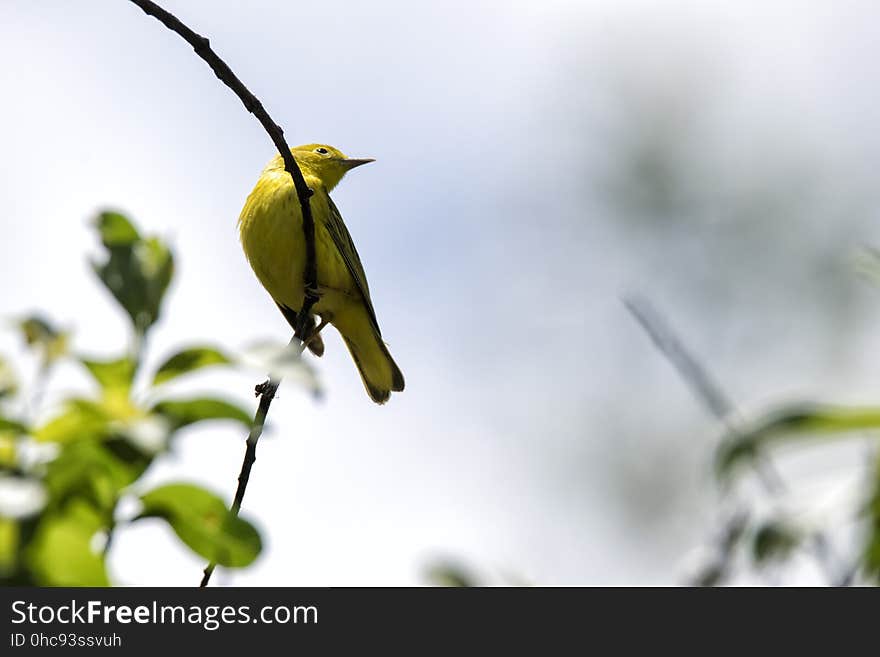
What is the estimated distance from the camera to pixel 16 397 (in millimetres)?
1378

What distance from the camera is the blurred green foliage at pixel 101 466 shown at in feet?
4.01

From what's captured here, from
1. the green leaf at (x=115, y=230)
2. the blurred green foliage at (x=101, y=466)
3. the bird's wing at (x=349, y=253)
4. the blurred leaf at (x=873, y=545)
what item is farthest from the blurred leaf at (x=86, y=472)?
the bird's wing at (x=349, y=253)

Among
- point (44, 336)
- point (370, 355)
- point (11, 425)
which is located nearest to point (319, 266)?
point (370, 355)

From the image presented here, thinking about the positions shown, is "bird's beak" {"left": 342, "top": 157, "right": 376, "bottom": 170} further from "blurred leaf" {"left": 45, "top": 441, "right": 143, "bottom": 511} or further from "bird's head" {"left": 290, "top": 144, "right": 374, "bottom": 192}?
"blurred leaf" {"left": 45, "top": 441, "right": 143, "bottom": 511}

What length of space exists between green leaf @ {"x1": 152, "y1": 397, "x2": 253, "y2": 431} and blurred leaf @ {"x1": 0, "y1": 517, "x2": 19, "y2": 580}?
24cm

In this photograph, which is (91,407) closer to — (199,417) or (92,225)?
(199,417)

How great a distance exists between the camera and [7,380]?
138 cm

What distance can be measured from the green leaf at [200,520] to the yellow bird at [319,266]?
508 cm

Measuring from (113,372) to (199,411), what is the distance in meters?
0.15

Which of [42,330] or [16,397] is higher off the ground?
[42,330]

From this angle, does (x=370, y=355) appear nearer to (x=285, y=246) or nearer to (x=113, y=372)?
(x=285, y=246)

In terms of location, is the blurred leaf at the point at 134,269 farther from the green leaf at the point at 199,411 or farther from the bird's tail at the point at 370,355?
the bird's tail at the point at 370,355
